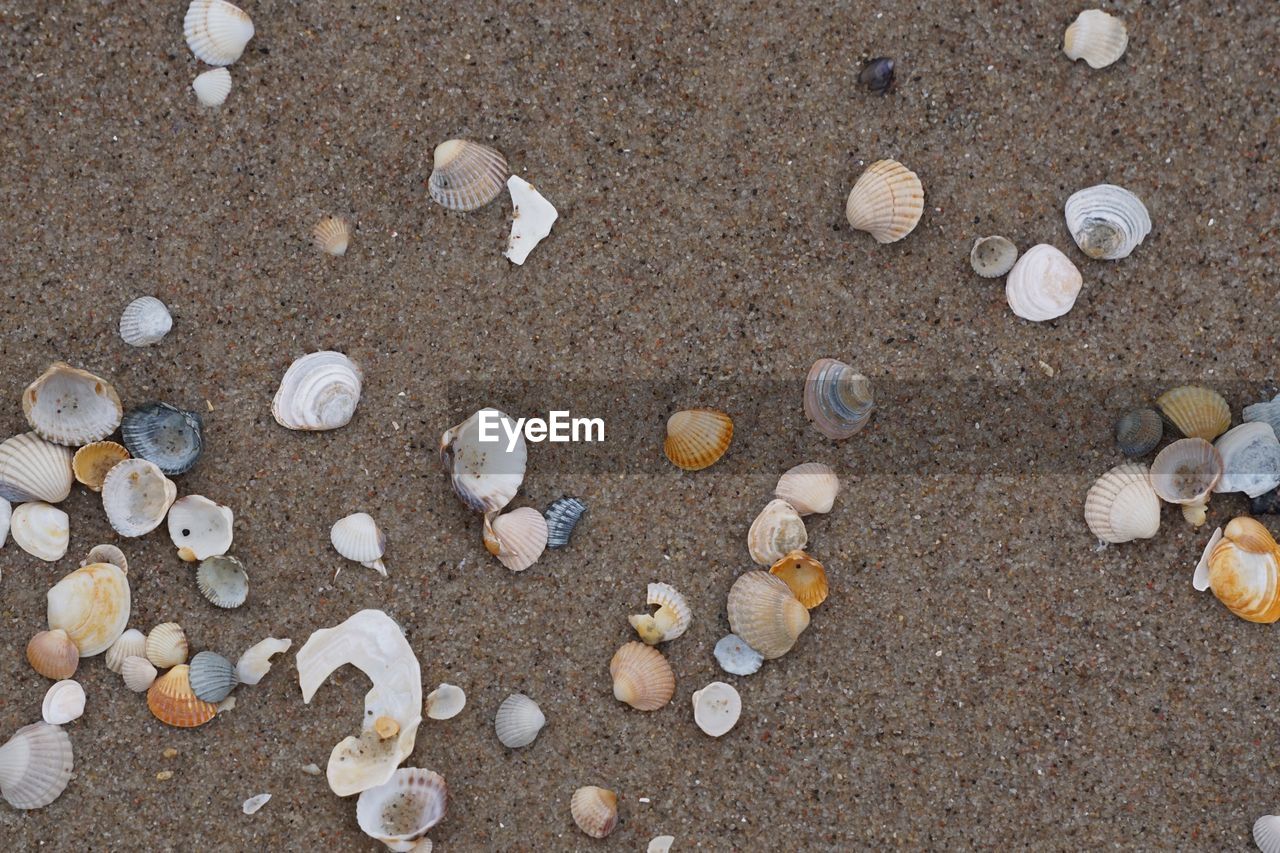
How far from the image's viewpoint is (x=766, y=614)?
2.48 metres

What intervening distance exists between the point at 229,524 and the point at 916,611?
6.21 ft

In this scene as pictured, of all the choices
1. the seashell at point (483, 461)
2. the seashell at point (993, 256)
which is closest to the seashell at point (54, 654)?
the seashell at point (483, 461)

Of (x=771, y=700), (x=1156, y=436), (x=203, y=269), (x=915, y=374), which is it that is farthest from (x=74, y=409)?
(x=1156, y=436)

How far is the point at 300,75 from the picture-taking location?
2.54 m

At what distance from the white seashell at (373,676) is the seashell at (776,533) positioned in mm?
989

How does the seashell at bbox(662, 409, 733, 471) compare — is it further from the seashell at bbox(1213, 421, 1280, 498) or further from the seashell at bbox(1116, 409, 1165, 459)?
the seashell at bbox(1213, 421, 1280, 498)

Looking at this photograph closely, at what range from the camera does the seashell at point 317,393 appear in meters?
2.49

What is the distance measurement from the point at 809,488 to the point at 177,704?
1796 millimetres

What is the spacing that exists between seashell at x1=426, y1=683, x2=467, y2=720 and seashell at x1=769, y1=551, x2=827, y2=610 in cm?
92

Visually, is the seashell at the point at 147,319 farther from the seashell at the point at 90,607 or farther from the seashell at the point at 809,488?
the seashell at the point at 809,488

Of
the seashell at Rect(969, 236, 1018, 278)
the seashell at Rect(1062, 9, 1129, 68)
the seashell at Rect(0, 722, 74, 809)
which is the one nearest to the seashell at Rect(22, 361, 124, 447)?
the seashell at Rect(0, 722, 74, 809)

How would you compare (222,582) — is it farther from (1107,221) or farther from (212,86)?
(1107,221)

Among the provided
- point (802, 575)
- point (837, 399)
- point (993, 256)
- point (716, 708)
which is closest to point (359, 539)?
point (716, 708)

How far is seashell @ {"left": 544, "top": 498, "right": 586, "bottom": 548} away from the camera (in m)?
2.54
